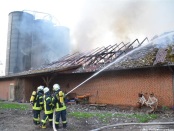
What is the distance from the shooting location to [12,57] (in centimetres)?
3039

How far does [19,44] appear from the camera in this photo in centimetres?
3003

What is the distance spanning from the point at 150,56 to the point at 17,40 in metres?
20.0

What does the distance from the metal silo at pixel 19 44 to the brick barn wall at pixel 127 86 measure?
1409 centimetres

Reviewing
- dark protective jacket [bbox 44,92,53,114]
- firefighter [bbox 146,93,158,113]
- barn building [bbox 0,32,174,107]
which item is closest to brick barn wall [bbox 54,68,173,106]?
barn building [bbox 0,32,174,107]

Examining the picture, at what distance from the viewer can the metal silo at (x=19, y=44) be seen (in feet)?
99.0

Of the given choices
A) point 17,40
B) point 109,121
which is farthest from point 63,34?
point 109,121

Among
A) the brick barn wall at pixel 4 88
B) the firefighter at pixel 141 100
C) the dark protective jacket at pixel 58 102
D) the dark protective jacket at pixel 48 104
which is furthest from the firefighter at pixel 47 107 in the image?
the brick barn wall at pixel 4 88

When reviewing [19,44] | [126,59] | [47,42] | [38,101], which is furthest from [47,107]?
[47,42]

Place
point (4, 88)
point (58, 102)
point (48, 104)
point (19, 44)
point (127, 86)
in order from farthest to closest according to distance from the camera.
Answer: point (19, 44) < point (4, 88) < point (127, 86) < point (48, 104) < point (58, 102)

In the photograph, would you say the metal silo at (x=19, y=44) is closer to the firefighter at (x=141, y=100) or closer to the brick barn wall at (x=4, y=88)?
the brick barn wall at (x=4, y=88)

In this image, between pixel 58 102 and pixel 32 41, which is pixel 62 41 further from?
pixel 58 102

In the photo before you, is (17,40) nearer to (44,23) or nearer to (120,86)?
(44,23)

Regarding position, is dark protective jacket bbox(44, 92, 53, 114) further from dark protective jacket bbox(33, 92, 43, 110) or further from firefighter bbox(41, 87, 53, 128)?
dark protective jacket bbox(33, 92, 43, 110)

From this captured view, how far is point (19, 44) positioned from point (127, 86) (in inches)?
742
